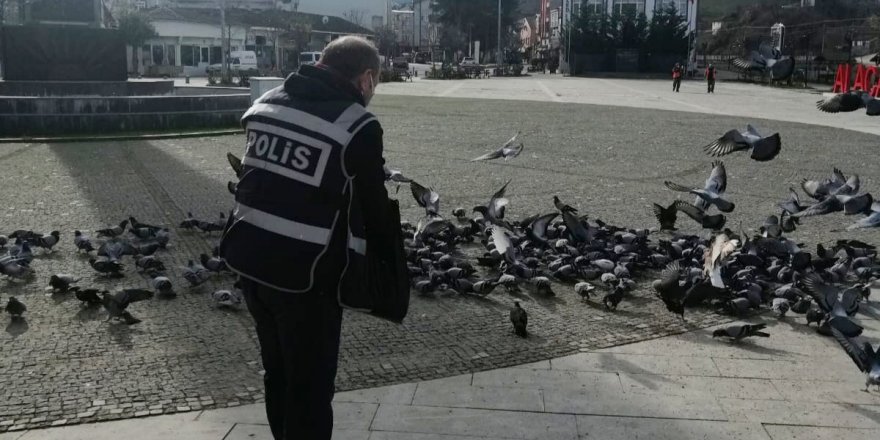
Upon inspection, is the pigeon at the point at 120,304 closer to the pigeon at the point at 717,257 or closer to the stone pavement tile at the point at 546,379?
the stone pavement tile at the point at 546,379

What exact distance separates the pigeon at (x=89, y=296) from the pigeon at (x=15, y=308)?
1.35 ft

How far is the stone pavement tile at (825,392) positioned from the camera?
5.00 metres

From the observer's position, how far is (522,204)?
38.4 ft

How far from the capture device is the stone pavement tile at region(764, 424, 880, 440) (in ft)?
14.6

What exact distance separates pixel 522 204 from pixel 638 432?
7341mm

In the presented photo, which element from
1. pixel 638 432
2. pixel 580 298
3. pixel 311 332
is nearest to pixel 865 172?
pixel 580 298

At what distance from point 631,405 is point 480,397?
86 cm

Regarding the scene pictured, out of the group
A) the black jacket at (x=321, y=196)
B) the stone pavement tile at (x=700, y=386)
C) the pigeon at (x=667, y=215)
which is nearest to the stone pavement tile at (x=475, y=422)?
the stone pavement tile at (x=700, y=386)

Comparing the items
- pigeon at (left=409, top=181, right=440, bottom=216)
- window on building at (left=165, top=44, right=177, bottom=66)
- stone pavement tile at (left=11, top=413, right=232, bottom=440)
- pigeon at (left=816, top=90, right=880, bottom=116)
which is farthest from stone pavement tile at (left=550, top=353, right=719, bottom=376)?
window on building at (left=165, top=44, right=177, bottom=66)

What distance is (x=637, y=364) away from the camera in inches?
220

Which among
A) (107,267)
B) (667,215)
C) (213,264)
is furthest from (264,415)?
(667,215)

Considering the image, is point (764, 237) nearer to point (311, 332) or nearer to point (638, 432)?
point (638, 432)

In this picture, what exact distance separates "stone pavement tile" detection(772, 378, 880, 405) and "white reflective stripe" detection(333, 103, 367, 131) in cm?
326

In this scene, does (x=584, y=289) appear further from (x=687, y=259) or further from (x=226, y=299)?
(x=226, y=299)
